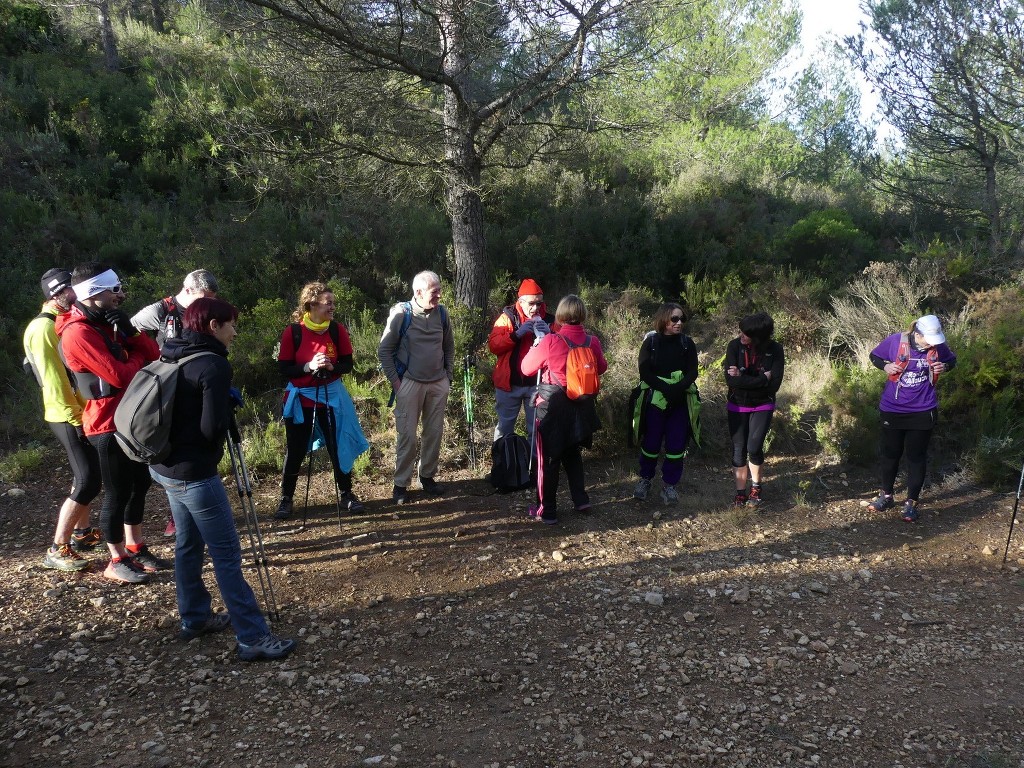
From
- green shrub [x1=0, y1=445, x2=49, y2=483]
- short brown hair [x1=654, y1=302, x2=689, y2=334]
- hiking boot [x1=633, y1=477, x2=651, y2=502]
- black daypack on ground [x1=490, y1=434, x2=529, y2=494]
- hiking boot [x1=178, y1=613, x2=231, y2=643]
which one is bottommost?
hiking boot [x1=178, y1=613, x2=231, y2=643]

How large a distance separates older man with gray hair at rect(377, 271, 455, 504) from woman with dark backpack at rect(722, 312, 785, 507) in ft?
7.98

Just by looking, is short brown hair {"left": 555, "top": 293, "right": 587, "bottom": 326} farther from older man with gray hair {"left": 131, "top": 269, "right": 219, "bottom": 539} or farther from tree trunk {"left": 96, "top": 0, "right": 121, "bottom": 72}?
tree trunk {"left": 96, "top": 0, "right": 121, "bottom": 72}

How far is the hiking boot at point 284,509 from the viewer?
228 inches

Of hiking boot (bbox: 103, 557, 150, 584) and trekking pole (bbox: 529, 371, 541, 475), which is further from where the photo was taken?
trekking pole (bbox: 529, 371, 541, 475)

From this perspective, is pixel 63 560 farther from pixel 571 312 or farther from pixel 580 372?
pixel 571 312

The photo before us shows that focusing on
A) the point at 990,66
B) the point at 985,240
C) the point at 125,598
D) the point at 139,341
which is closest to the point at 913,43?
the point at 990,66

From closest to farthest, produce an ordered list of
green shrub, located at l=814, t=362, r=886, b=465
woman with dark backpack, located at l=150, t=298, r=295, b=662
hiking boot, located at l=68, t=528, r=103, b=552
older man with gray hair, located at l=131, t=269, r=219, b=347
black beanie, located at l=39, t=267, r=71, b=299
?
woman with dark backpack, located at l=150, t=298, r=295, b=662, older man with gray hair, located at l=131, t=269, r=219, b=347, black beanie, located at l=39, t=267, r=71, b=299, hiking boot, located at l=68, t=528, r=103, b=552, green shrub, located at l=814, t=362, r=886, b=465

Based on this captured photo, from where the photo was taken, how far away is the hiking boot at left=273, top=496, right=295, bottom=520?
19.0 feet

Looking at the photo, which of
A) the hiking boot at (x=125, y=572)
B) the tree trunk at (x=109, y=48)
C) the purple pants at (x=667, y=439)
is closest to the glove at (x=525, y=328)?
the purple pants at (x=667, y=439)

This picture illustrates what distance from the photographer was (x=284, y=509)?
581 cm

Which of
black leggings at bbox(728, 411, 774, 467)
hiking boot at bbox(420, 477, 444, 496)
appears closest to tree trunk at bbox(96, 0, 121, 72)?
hiking boot at bbox(420, 477, 444, 496)

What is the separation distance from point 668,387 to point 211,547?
371 cm

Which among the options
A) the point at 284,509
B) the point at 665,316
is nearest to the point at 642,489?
the point at 665,316

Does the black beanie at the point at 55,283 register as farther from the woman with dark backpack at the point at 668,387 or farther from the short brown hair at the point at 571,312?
the woman with dark backpack at the point at 668,387
